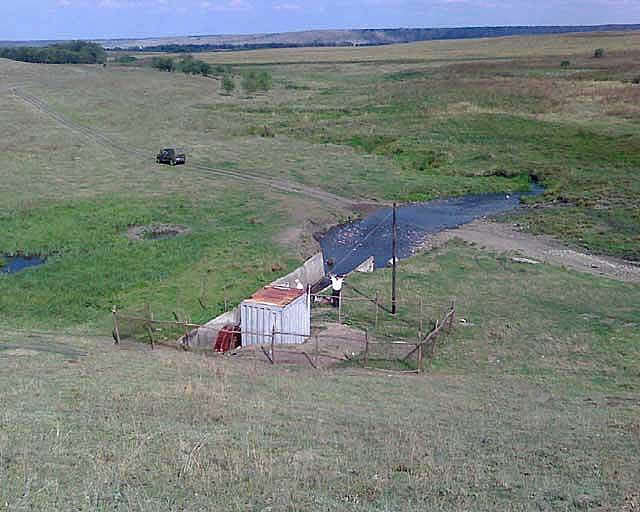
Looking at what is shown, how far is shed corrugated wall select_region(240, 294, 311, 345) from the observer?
2319 cm

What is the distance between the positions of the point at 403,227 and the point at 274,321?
19773mm

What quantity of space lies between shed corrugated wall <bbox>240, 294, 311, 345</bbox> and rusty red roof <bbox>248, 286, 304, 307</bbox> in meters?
0.20

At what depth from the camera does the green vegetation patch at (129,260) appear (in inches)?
1088

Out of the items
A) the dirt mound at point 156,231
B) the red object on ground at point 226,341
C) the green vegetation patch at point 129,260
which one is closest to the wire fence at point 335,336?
the red object on ground at point 226,341

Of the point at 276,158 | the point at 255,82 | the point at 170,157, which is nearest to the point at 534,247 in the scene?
the point at 276,158

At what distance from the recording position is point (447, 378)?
2058cm

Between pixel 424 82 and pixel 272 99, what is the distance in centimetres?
2251

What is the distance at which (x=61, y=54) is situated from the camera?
6358 inches

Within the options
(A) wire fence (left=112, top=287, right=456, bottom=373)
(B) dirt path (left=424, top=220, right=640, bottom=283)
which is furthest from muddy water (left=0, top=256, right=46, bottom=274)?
(B) dirt path (left=424, top=220, right=640, bottom=283)

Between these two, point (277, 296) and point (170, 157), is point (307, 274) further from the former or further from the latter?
point (170, 157)

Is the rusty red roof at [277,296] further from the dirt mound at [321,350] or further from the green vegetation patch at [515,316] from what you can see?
the green vegetation patch at [515,316]

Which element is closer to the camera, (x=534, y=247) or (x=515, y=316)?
(x=515, y=316)

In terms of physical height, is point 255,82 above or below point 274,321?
above

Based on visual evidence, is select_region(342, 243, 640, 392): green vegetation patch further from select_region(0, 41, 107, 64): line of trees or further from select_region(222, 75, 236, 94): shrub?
select_region(0, 41, 107, 64): line of trees
